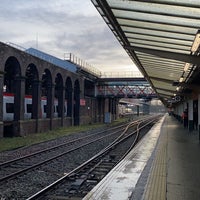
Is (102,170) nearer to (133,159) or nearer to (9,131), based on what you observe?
(133,159)

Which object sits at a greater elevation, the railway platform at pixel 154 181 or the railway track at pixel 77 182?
the railway platform at pixel 154 181

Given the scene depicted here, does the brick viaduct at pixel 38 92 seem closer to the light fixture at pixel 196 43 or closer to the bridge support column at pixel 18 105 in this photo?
the bridge support column at pixel 18 105

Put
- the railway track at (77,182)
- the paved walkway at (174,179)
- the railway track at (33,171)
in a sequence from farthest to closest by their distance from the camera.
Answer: the railway track at (33,171), the railway track at (77,182), the paved walkway at (174,179)

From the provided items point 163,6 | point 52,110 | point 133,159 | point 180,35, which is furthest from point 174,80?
point 52,110

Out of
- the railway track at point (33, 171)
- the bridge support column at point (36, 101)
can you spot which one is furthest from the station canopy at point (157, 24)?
the bridge support column at point (36, 101)

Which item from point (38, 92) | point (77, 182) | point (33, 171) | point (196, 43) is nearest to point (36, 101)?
point (38, 92)

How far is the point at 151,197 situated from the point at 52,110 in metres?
30.7

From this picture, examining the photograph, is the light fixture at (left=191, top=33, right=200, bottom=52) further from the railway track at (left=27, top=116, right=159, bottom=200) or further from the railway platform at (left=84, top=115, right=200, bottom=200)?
the railway track at (left=27, top=116, right=159, bottom=200)

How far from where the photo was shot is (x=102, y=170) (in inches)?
488

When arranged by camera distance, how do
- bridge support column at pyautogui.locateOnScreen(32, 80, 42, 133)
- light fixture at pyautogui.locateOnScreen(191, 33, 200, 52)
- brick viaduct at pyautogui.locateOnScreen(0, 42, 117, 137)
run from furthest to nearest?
bridge support column at pyautogui.locateOnScreen(32, 80, 42, 133) < brick viaduct at pyautogui.locateOnScreen(0, 42, 117, 137) < light fixture at pyautogui.locateOnScreen(191, 33, 200, 52)

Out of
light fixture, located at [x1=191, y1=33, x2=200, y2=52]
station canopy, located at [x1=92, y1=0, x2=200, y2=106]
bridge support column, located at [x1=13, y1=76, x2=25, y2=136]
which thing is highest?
station canopy, located at [x1=92, y1=0, x2=200, y2=106]

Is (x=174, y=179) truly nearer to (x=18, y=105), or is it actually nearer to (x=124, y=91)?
(x=18, y=105)

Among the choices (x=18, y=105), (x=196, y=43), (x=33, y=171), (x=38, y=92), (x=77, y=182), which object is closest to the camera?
(x=196, y=43)

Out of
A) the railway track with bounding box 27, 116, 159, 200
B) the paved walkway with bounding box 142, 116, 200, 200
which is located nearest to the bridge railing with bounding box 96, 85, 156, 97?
the railway track with bounding box 27, 116, 159, 200
